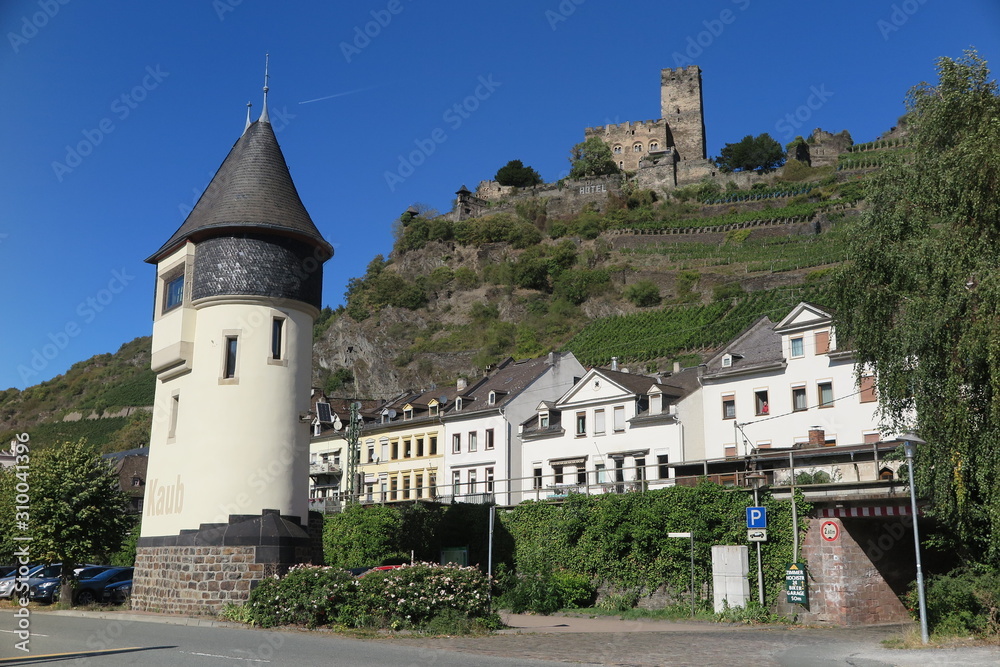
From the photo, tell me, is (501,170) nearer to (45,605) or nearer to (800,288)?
(800,288)

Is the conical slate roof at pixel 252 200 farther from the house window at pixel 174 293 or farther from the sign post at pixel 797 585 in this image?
the sign post at pixel 797 585

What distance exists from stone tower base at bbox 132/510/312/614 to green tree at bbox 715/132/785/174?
109477mm

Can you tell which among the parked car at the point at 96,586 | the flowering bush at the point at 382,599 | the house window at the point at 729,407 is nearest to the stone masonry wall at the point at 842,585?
the flowering bush at the point at 382,599

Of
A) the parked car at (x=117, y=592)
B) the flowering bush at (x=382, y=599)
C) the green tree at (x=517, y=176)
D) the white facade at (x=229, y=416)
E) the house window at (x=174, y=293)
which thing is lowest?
the parked car at (x=117, y=592)

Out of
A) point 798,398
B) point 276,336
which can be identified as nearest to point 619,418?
point 798,398

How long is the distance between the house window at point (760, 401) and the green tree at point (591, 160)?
9018 centimetres

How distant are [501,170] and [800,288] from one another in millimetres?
65995

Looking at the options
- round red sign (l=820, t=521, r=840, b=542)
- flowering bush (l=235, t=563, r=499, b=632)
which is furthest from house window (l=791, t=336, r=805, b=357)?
flowering bush (l=235, t=563, r=499, b=632)

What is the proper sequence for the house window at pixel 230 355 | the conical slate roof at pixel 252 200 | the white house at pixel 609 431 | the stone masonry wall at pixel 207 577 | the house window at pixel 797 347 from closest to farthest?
the stone masonry wall at pixel 207 577 → the house window at pixel 230 355 → the conical slate roof at pixel 252 200 → the house window at pixel 797 347 → the white house at pixel 609 431

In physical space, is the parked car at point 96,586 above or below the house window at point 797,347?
below

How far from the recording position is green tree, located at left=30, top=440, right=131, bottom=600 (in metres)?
28.2

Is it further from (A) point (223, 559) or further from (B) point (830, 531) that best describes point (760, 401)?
(A) point (223, 559)

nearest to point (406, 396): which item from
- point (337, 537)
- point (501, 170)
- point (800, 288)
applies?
point (337, 537)

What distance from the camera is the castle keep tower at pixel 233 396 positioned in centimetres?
2448
